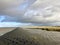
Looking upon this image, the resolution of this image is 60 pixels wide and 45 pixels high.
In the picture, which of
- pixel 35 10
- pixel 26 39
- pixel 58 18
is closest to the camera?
pixel 26 39

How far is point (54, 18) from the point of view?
1301 centimetres

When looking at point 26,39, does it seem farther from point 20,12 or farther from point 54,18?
point 54,18

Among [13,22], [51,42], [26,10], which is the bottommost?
[51,42]

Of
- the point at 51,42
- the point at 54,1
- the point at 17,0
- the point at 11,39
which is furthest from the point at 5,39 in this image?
the point at 54,1

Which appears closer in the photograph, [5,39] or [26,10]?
[5,39]

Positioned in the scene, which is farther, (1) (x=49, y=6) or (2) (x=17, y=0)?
(1) (x=49, y=6)

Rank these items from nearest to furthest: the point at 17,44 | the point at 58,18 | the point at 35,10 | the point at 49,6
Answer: the point at 17,44 → the point at 49,6 → the point at 35,10 → the point at 58,18

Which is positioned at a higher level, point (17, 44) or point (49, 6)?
point (49, 6)

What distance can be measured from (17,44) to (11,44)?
117mm

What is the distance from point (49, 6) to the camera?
10734 millimetres

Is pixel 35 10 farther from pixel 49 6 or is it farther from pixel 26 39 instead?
pixel 26 39

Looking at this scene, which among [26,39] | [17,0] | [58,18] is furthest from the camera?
[58,18]

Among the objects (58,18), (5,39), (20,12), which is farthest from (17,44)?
(58,18)

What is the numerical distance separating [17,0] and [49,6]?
8.67 ft
